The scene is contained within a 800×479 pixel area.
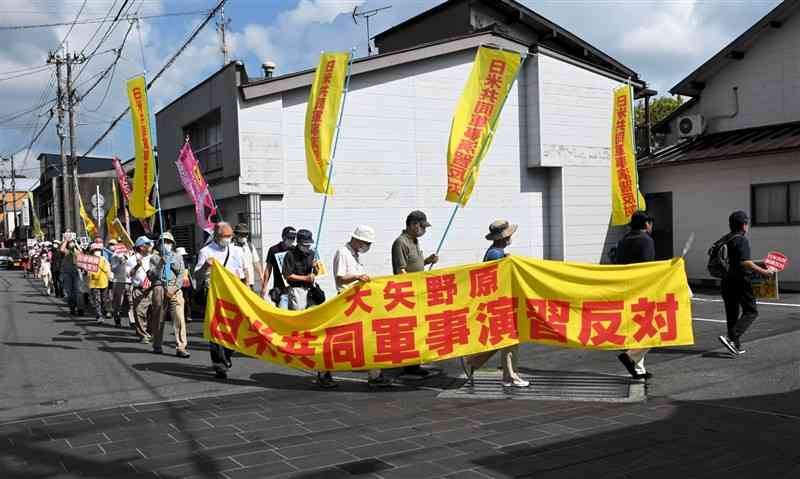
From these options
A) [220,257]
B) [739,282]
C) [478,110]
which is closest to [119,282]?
[220,257]

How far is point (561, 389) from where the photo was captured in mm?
6844

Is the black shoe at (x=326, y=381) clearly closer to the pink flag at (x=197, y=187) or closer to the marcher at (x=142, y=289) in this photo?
the marcher at (x=142, y=289)

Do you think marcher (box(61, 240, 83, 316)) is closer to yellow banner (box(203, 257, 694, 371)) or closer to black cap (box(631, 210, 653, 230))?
yellow banner (box(203, 257, 694, 371))

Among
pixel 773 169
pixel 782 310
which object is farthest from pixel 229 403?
pixel 773 169

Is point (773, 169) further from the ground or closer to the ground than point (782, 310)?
further from the ground

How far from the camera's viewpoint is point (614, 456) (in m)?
4.75

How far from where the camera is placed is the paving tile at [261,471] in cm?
Result: 457

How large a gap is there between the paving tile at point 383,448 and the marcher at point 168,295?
525cm

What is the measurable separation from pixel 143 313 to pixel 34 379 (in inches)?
130

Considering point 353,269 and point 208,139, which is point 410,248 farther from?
point 208,139

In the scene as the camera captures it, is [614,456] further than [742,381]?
No

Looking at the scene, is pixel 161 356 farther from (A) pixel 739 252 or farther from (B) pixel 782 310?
(B) pixel 782 310

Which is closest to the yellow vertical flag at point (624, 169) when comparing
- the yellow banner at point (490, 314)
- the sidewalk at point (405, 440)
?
the yellow banner at point (490, 314)

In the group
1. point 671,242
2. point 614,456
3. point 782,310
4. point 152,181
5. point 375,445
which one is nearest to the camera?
point 614,456
